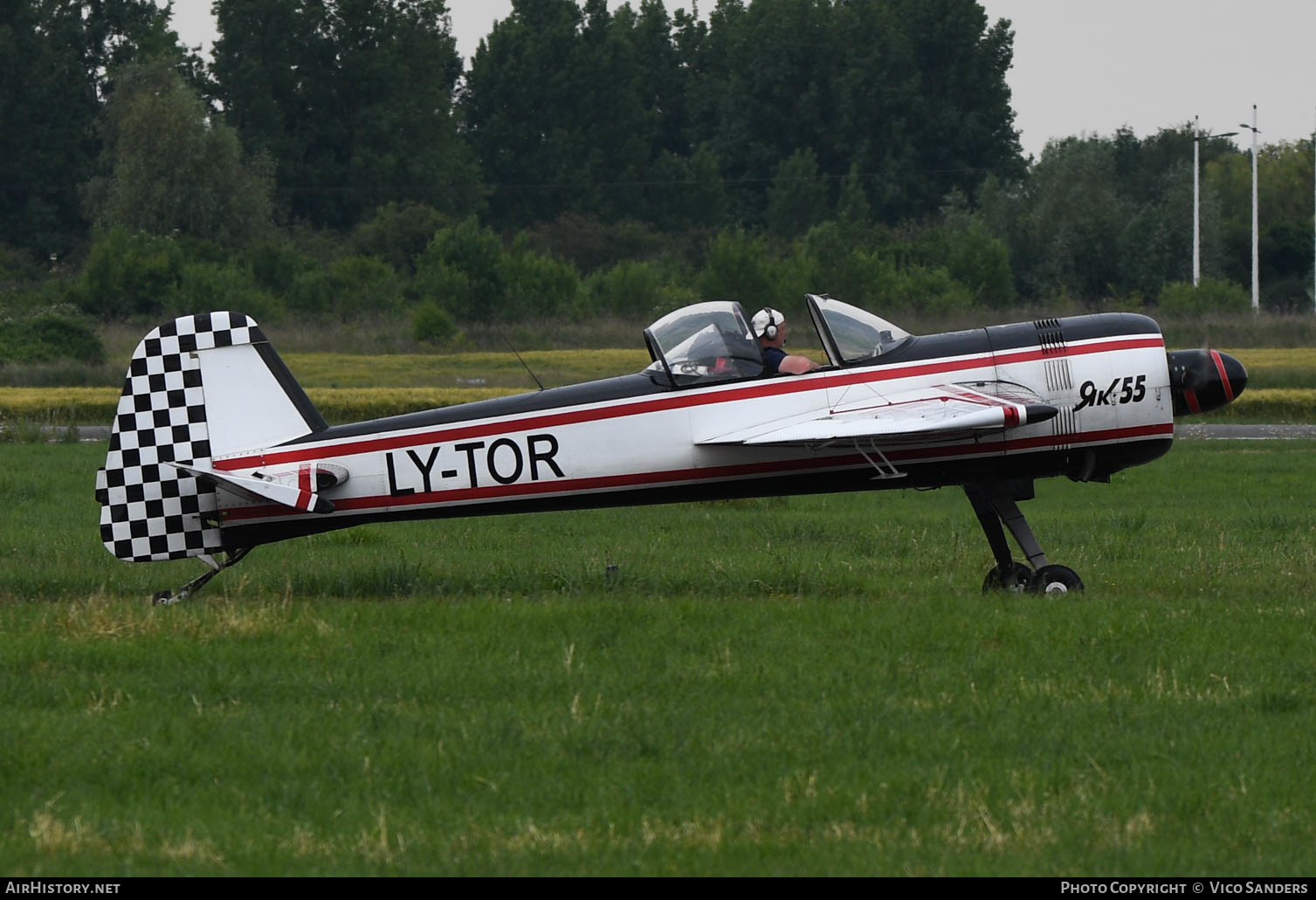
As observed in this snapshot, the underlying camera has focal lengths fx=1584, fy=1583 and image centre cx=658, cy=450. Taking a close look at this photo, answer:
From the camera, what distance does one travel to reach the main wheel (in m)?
10.6

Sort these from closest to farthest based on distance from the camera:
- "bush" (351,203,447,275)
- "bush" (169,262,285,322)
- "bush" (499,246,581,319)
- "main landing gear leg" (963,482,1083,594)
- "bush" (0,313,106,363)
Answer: "main landing gear leg" (963,482,1083,594) → "bush" (0,313,106,363) → "bush" (169,262,285,322) → "bush" (499,246,581,319) → "bush" (351,203,447,275)

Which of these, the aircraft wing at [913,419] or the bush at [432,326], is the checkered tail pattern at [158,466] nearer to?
the aircraft wing at [913,419]

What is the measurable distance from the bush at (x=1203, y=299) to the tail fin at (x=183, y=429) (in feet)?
171

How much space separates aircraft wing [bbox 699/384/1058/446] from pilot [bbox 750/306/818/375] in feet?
1.29

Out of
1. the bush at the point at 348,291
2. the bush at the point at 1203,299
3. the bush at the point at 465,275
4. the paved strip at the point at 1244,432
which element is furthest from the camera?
the bush at the point at 348,291

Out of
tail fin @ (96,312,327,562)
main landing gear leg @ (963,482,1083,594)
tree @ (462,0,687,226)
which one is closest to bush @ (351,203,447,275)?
tree @ (462,0,687,226)

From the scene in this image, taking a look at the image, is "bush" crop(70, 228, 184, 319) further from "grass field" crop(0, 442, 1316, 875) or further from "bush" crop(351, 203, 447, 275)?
"grass field" crop(0, 442, 1316, 875)

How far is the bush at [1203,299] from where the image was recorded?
58.8m

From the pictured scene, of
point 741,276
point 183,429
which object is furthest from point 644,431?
point 741,276

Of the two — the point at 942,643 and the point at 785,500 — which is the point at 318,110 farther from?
the point at 942,643

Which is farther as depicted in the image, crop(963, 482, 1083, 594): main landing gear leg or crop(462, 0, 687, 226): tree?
crop(462, 0, 687, 226): tree

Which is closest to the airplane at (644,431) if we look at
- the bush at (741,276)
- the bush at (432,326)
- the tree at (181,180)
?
the bush at (432,326)

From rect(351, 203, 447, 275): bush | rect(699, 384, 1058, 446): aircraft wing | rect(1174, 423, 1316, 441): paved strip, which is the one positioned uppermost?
rect(351, 203, 447, 275): bush

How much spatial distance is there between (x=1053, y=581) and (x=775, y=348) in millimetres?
2439
